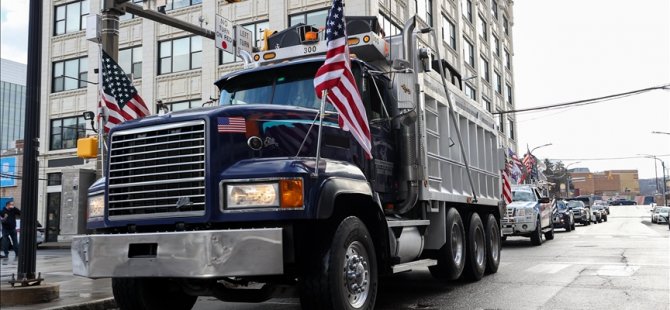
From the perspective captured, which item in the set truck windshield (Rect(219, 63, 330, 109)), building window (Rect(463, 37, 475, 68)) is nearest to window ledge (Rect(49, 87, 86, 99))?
building window (Rect(463, 37, 475, 68))

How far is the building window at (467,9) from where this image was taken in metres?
38.9

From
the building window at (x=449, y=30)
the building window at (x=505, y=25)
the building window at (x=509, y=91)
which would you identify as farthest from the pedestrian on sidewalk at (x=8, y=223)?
A: the building window at (x=505, y=25)

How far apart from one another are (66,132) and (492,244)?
27.6m

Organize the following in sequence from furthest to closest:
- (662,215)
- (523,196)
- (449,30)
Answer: (662,215)
(449,30)
(523,196)

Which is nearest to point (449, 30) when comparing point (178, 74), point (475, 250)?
point (178, 74)

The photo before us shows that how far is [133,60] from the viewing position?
31.0 metres

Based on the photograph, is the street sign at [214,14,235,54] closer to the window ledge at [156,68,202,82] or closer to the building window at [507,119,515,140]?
the window ledge at [156,68,202,82]

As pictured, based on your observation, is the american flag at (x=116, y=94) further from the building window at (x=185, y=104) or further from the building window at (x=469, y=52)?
the building window at (x=469, y=52)

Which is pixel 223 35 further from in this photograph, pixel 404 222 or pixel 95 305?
pixel 404 222

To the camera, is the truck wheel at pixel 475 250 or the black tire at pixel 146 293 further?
the truck wheel at pixel 475 250

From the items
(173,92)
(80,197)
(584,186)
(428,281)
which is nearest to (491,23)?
(173,92)

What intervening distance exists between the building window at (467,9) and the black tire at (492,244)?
29.4 m

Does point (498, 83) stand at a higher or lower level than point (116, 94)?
higher

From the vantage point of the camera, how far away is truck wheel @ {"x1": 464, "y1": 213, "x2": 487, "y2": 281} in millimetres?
9602
